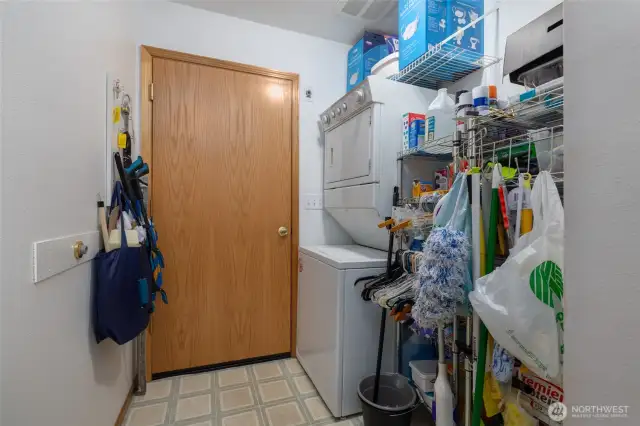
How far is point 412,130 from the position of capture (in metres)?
1.52

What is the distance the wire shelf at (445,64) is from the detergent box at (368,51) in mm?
418

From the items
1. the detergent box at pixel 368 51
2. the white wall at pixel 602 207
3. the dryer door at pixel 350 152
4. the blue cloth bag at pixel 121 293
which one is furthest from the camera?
the detergent box at pixel 368 51

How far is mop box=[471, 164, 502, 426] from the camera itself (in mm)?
952

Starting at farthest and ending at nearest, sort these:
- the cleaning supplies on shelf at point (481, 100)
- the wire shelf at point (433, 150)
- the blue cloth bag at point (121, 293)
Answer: the wire shelf at point (433, 150), the blue cloth bag at point (121, 293), the cleaning supplies on shelf at point (481, 100)

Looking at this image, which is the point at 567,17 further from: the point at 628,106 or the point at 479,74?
the point at 479,74

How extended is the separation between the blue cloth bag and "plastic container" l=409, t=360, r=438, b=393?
134 centimetres

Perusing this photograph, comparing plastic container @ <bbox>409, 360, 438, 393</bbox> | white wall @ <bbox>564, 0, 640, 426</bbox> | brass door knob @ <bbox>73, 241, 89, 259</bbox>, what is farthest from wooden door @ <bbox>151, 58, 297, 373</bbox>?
white wall @ <bbox>564, 0, 640, 426</bbox>

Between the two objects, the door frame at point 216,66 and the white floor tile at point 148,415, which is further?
the door frame at point 216,66

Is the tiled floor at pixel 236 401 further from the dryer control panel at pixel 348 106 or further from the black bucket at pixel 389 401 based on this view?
the dryer control panel at pixel 348 106

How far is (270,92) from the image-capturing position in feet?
7.12

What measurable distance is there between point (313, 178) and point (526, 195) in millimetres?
1573

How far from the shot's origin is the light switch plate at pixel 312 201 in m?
2.27

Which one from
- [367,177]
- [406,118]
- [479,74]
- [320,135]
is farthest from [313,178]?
[479,74]

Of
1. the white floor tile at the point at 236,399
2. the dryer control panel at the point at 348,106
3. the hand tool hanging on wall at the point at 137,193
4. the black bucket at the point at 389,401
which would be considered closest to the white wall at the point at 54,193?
the hand tool hanging on wall at the point at 137,193
